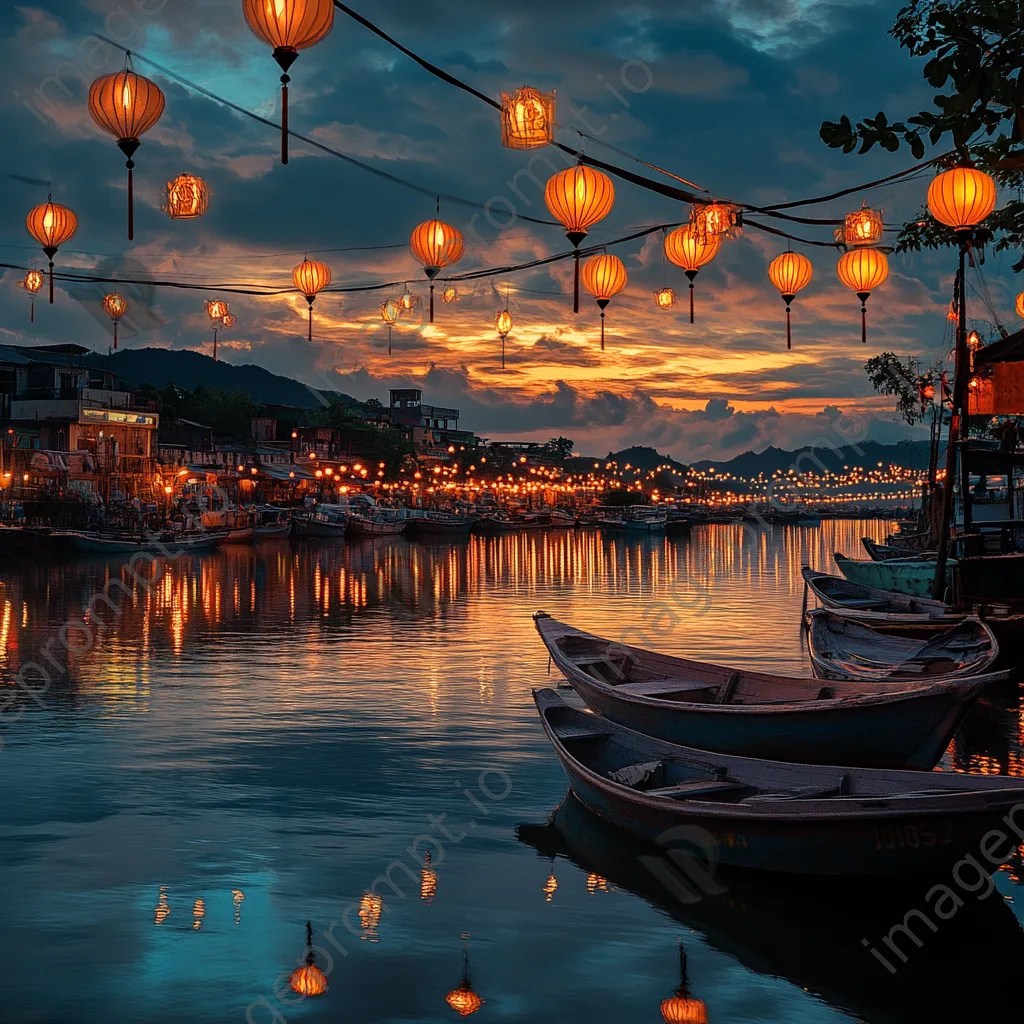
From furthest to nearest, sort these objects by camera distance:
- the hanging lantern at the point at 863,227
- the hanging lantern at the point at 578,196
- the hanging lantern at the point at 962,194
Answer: the hanging lantern at the point at 863,227 → the hanging lantern at the point at 578,196 → the hanging lantern at the point at 962,194

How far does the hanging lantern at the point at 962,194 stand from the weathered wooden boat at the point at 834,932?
6.47 meters

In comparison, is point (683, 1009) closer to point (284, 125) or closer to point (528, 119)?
point (284, 125)

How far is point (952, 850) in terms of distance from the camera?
8180 millimetres

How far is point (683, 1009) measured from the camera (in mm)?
7523

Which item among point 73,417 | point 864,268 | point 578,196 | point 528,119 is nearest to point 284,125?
point 528,119

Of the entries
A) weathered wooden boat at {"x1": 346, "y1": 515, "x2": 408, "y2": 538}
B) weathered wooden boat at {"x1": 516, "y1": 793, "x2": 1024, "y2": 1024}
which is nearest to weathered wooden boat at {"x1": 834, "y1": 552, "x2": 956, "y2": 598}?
weathered wooden boat at {"x1": 516, "y1": 793, "x2": 1024, "y2": 1024}

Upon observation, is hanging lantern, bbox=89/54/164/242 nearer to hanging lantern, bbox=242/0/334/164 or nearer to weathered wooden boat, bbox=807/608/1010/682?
hanging lantern, bbox=242/0/334/164

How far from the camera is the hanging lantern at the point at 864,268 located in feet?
47.5

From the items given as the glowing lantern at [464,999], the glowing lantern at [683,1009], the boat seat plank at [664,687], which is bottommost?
the glowing lantern at [683,1009]

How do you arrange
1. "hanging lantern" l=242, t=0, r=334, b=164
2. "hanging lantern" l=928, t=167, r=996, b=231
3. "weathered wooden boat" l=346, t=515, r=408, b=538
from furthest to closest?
1. "weathered wooden boat" l=346, t=515, r=408, b=538
2. "hanging lantern" l=928, t=167, r=996, b=231
3. "hanging lantern" l=242, t=0, r=334, b=164

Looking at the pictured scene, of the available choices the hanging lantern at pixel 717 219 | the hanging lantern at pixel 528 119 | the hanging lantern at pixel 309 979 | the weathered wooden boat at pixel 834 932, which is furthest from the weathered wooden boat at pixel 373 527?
the hanging lantern at pixel 309 979

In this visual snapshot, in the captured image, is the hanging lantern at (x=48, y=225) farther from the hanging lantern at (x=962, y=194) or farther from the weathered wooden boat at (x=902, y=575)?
the weathered wooden boat at (x=902, y=575)

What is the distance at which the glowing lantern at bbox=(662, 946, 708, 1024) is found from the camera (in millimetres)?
7375

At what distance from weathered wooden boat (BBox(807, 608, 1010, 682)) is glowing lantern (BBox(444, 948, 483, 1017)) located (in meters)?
8.05
